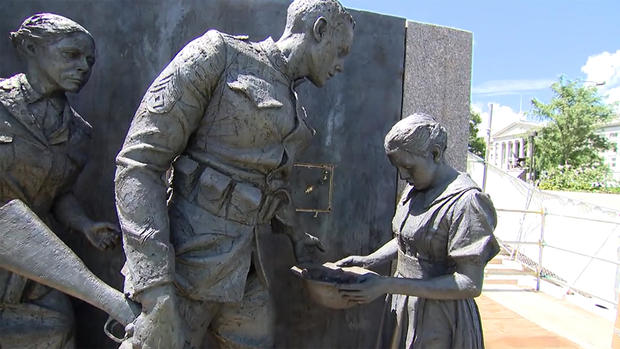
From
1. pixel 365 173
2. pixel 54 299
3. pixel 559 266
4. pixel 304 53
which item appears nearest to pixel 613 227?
pixel 559 266

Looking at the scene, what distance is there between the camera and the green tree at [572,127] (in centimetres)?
3106

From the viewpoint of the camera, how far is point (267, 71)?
212cm

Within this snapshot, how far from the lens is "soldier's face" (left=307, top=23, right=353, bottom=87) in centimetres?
218

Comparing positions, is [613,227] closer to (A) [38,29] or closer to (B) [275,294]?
(B) [275,294]

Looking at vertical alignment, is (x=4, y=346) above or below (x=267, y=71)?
below

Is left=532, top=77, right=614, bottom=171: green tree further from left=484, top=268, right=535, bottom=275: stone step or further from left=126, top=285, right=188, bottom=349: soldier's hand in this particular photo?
left=126, top=285, right=188, bottom=349: soldier's hand

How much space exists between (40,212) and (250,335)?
1284 mm

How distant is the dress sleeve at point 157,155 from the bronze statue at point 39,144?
0.67 metres

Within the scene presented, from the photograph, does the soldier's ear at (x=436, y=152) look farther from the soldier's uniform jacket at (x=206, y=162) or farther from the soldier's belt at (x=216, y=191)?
the soldier's belt at (x=216, y=191)

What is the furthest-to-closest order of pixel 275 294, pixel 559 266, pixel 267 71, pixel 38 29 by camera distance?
pixel 559 266, pixel 275 294, pixel 38 29, pixel 267 71

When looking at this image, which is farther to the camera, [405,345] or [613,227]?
[613,227]

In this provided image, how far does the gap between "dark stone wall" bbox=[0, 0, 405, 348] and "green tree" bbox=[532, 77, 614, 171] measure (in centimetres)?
3132

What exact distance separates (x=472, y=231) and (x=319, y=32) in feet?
3.94

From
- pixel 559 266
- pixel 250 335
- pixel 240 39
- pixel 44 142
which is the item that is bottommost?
pixel 559 266
